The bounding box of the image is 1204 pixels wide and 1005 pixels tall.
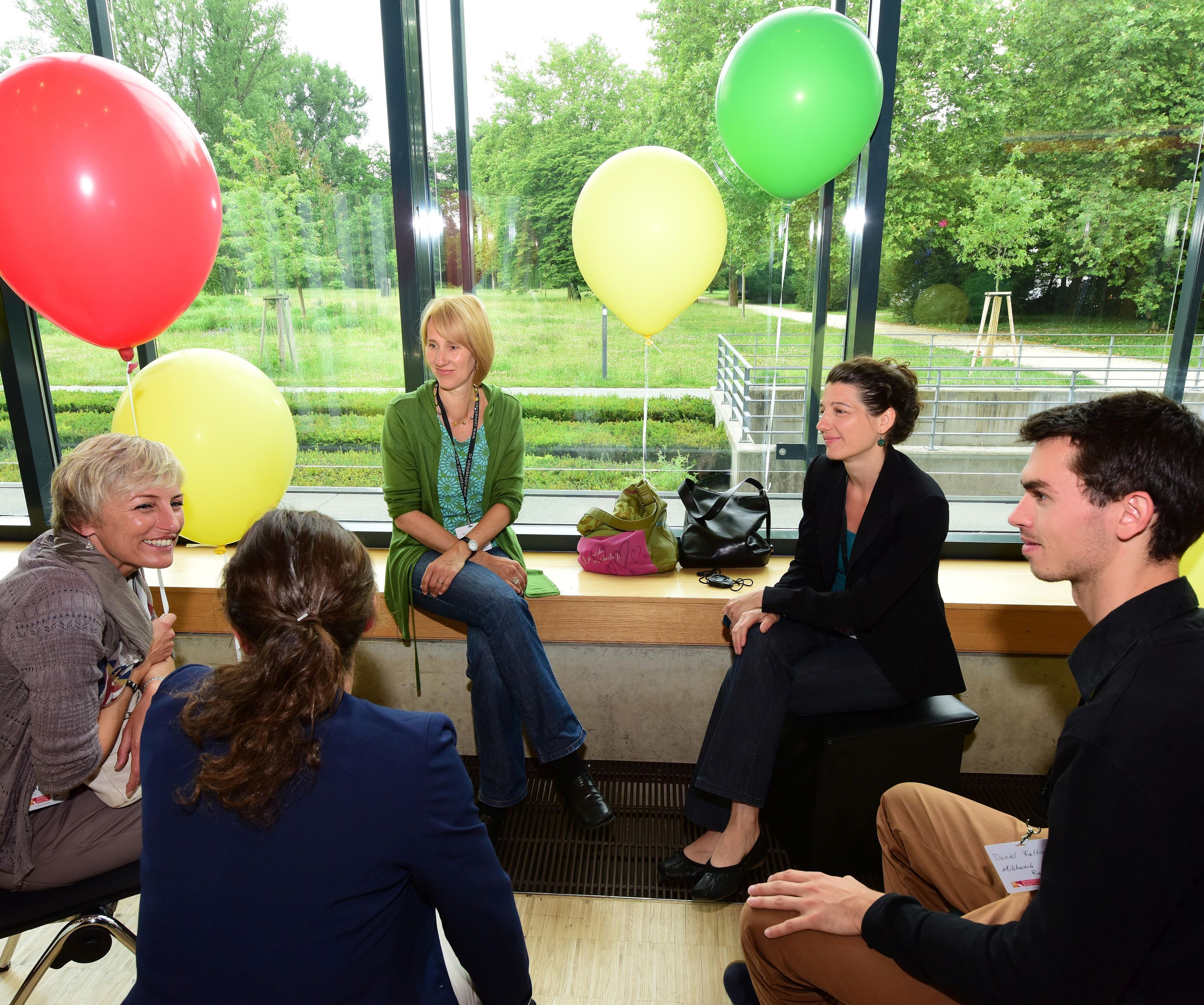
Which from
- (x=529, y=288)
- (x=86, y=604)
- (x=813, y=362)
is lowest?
(x=86, y=604)

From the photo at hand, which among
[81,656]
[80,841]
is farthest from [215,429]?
[80,841]

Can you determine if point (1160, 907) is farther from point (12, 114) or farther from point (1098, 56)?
point (1098, 56)

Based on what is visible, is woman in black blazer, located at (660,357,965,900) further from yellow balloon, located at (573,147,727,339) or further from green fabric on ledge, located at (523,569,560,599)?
green fabric on ledge, located at (523,569,560,599)

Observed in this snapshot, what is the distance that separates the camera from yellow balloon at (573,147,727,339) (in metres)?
2.22

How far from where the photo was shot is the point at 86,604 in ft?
4.53

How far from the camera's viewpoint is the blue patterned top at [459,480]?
7.93ft

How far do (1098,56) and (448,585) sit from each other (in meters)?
2.62

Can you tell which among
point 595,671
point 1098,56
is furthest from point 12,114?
point 1098,56

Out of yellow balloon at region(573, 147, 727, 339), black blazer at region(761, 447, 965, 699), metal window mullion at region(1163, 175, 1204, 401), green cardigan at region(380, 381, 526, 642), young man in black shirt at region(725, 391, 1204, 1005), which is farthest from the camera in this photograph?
metal window mullion at region(1163, 175, 1204, 401)

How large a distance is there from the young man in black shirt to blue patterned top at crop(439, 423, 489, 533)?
1453mm

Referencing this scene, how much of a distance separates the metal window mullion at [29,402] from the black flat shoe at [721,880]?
108 inches

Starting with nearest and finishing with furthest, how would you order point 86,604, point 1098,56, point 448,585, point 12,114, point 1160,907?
point 1160,907 < point 86,604 < point 12,114 < point 448,585 < point 1098,56

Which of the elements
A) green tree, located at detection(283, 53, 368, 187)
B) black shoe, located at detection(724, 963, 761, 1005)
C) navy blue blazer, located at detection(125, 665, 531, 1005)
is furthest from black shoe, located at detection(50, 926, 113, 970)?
green tree, located at detection(283, 53, 368, 187)

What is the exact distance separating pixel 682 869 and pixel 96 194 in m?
2.13
